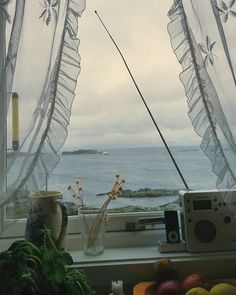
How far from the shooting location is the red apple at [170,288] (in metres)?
1.07

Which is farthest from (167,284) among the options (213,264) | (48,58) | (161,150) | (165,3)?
(165,3)

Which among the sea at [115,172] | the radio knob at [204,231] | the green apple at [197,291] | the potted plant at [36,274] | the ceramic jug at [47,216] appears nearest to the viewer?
the potted plant at [36,274]

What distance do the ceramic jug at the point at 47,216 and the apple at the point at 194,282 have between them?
0.37 meters

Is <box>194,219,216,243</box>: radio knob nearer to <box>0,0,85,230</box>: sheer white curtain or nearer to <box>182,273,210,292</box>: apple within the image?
<box>182,273,210,292</box>: apple

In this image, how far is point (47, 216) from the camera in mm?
1136

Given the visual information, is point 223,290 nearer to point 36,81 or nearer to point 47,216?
point 47,216

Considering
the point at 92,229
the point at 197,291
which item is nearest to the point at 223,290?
the point at 197,291

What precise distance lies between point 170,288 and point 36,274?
389mm

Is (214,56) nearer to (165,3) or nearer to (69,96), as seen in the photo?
(165,3)

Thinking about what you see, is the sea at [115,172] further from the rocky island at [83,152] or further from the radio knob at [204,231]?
the radio knob at [204,231]

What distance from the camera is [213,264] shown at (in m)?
1.23

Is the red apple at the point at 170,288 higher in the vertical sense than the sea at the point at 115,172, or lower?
lower

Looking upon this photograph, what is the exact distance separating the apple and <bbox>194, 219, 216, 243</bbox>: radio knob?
17 cm

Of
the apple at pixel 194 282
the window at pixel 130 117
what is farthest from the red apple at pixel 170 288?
the window at pixel 130 117
